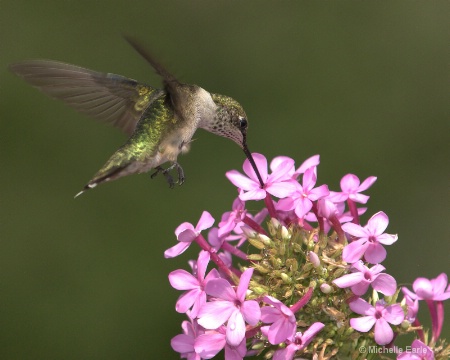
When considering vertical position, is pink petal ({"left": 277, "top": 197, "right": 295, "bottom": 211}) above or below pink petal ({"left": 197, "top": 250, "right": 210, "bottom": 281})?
above

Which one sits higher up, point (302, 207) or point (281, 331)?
point (302, 207)

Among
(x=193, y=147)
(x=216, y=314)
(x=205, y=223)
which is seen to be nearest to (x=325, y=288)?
(x=216, y=314)

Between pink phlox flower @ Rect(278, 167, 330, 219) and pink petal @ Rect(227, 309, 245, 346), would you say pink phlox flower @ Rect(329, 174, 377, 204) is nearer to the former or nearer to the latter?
pink phlox flower @ Rect(278, 167, 330, 219)

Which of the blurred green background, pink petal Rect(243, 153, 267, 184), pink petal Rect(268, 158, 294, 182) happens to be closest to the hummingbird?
pink petal Rect(243, 153, 267, 184)

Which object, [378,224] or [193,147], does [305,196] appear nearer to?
[378,224]

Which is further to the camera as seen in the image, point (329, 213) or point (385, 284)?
point (329, 213)

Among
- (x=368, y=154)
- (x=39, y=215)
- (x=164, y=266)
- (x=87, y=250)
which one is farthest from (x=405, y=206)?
(x=39, y=215)

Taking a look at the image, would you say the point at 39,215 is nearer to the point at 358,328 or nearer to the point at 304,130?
the point at 304,130
